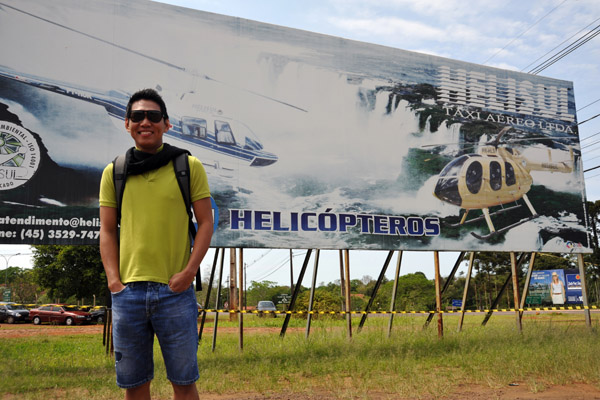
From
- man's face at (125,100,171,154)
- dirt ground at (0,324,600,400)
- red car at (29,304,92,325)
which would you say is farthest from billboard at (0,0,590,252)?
red car at (29,304,92,325)

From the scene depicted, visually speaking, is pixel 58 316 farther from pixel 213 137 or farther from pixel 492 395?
pixel 492 395

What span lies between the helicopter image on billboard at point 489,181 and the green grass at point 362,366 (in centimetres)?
245

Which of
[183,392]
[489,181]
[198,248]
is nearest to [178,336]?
[183,392]

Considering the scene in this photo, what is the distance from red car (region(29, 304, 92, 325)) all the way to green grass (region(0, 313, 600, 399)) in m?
17.9

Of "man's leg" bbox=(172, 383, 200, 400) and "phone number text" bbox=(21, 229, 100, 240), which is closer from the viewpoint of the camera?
"man's leg" bbox=(172, 383, 200, 400)

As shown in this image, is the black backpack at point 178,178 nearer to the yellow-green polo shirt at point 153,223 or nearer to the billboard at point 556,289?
the yellow-green polo shirt at point 153,223

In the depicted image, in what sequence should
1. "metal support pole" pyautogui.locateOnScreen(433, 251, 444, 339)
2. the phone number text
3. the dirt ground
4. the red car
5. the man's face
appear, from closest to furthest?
the man's face
the dirt ground
the phone number text
"metal support pole" pyautogui.locateOnScreen(433, 251, 444, 339)
the red car

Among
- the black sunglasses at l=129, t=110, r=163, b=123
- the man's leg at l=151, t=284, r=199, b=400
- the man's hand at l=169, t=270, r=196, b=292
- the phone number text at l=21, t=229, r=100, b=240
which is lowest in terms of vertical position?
the man's leg at l=151, t=284, r=199, b=400

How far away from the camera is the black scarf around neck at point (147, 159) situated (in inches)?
95.6

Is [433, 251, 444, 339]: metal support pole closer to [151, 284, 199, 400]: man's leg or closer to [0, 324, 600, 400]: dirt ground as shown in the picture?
[0, 324, 600, 400]: dirt ground

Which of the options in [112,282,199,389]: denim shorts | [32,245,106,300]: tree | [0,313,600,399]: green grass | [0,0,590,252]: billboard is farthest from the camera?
[32,245,106,300]: tree

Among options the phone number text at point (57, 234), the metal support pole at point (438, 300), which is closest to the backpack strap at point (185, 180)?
the phone number text at point (57, 234)

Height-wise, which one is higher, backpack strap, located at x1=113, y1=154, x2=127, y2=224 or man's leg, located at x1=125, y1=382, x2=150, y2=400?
backpack strap, located at x1=113, y1=154, x2=127, y2=224

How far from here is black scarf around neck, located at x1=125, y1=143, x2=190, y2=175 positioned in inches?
95.6
